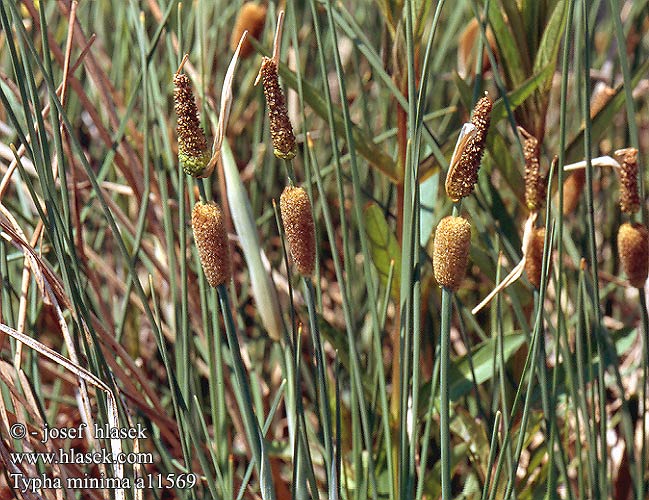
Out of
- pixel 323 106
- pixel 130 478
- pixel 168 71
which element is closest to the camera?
pixel 130 478

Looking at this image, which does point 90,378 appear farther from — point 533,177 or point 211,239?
point 533,177

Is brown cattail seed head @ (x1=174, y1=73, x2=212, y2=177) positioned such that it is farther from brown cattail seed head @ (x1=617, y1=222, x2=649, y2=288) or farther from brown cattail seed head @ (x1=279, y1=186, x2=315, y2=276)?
brown cattail seed head @ (x1=617, y1=222, x2=649, y2=288)

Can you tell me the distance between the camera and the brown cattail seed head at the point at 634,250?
61 centimetres

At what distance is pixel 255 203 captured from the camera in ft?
4.09

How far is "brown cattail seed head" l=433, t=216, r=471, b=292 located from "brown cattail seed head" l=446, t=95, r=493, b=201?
0.02 m

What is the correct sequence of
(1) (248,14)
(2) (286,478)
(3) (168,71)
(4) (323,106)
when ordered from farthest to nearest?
(3) (168,71) → (1) (248,14) → (2) (286,478) → (4) (323,106)

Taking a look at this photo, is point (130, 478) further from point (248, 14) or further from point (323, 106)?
point (248, 14)

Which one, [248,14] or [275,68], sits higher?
[248,14]

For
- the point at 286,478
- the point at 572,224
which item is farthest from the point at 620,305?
the point at 286,478

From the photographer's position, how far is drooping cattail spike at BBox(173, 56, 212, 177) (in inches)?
19.4

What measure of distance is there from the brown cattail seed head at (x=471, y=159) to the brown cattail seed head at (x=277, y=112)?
0.11 metres

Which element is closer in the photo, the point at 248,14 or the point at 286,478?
the point at 286,478

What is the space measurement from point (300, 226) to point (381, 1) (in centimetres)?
35

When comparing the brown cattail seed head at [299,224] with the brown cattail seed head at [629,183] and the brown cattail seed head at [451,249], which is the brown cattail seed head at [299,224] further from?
the brown cattail seed head at [629,183]
